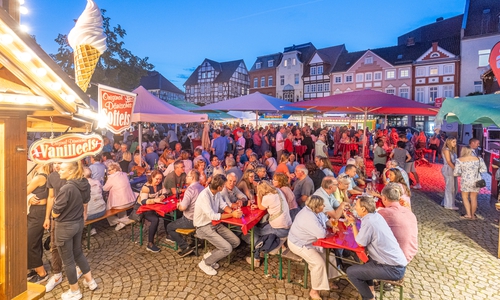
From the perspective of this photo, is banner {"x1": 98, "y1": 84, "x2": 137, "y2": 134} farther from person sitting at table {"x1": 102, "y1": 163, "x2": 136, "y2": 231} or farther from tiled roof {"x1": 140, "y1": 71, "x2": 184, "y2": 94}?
tiled roof {"x1": 140, "y1": 71, "x2": 184, "y2": 94}

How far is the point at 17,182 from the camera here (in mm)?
2281

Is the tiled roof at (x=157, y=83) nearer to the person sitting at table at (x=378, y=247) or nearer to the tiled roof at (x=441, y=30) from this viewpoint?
the tiled roof at (x=441, y=30)

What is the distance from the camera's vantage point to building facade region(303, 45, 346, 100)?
1579 inches

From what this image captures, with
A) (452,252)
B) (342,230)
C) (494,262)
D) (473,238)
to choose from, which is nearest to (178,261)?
(342,230)

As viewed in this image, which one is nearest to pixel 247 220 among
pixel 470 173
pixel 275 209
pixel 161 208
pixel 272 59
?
pixel 275 209

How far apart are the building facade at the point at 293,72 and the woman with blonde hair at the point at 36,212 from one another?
40.5m

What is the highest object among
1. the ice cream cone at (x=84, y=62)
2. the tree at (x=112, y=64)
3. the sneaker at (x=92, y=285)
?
the tree at (x=112, y=64)

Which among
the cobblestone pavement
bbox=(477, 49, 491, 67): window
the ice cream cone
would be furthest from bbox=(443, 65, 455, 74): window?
the ice cream cone

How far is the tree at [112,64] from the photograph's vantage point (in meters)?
Result: 18.4

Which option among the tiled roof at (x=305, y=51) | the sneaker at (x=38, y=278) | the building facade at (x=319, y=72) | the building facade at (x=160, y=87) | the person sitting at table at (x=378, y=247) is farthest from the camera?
the building facade at (x=160, y=87)

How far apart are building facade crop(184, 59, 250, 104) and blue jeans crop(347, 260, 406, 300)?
51.1 meters

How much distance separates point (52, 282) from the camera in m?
4.15

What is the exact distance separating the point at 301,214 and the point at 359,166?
4.22 meters

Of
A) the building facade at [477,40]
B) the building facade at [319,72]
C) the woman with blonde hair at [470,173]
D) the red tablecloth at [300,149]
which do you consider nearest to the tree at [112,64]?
the red tablecloth at [300,149]
